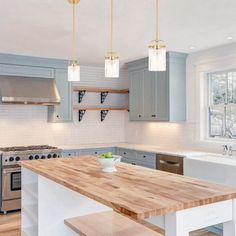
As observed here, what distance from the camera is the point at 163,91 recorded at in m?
5.24

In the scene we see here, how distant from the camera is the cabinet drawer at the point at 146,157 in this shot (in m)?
5.01

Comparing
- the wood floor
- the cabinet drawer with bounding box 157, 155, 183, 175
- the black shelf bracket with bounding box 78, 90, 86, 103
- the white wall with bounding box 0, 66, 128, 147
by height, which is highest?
the black shelf bracket with bounding box 78, 90, 86, 103

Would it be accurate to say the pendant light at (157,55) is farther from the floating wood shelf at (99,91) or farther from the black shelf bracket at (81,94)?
the black shelf bracket at (81,94)

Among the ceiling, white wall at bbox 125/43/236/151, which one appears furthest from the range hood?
white wall at bbox 125/43/236/151

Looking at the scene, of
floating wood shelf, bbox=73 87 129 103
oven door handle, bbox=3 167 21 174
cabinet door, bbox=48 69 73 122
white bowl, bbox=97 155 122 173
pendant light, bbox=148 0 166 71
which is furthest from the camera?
floating wood shelf, bbox=73 87 129 103

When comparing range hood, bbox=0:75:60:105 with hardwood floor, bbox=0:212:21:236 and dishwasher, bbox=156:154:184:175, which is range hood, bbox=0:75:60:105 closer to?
hardwood floor, bbox=0:212:21:236

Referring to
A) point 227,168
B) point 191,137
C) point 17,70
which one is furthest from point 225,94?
point 17,70

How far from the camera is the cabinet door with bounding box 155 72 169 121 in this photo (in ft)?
16.9

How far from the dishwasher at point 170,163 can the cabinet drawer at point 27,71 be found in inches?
96.4

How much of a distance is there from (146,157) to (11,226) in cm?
229

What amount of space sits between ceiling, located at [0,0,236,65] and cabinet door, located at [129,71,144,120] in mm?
826

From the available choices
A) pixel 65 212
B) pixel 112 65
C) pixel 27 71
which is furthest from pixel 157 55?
pixel 27 71

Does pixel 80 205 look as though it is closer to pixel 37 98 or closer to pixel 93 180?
pixel 93 180

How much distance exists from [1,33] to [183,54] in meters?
2.85
